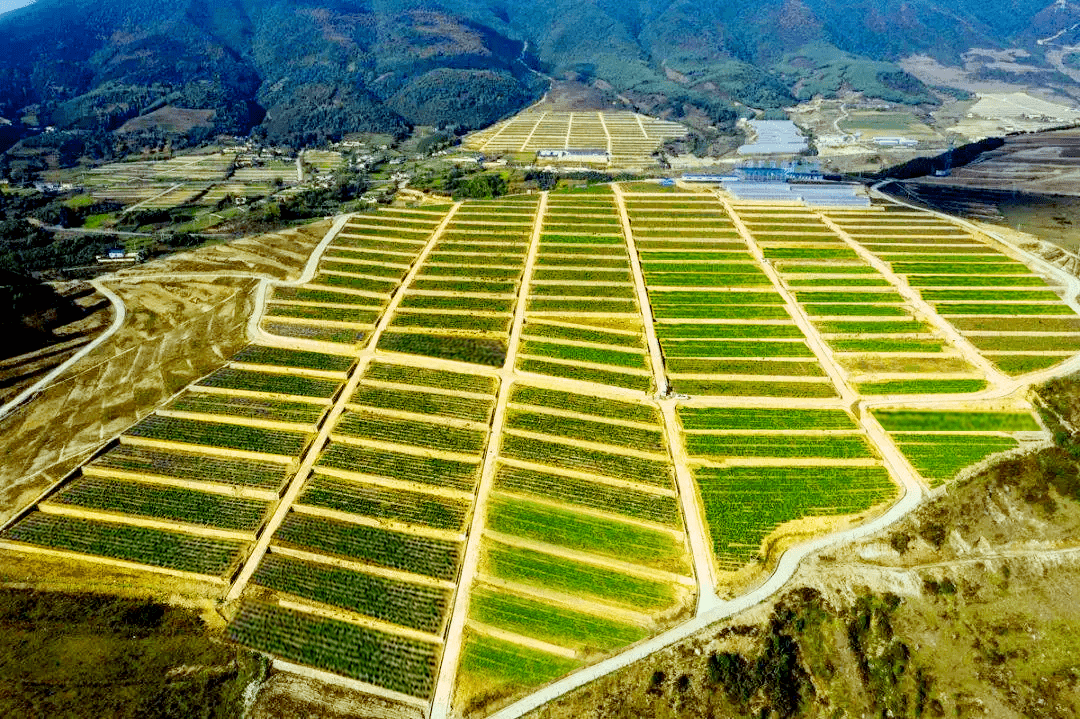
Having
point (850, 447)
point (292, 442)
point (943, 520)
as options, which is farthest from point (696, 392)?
point (292, 442)

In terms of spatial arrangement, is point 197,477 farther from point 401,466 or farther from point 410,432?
point 410,432

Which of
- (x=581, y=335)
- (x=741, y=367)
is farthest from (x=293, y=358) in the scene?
(x=741, y=367)

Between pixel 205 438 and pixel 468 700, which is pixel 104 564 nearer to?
pixel 205 438

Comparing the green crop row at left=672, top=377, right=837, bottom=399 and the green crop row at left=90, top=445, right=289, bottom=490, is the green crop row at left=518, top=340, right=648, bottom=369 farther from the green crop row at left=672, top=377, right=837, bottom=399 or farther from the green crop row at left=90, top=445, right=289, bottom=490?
the green crop row at left=90, top=445, right=289, bottom=490

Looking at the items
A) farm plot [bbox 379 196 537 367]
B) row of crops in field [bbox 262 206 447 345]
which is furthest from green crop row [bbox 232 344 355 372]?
farm plot [bbox 379 196 537 367]

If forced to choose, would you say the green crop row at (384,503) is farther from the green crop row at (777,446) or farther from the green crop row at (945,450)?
the green crop row at (945,450)

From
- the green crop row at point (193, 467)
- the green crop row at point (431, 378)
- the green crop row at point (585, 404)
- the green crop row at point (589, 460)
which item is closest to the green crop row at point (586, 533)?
the green crop row at point (589, 460)
